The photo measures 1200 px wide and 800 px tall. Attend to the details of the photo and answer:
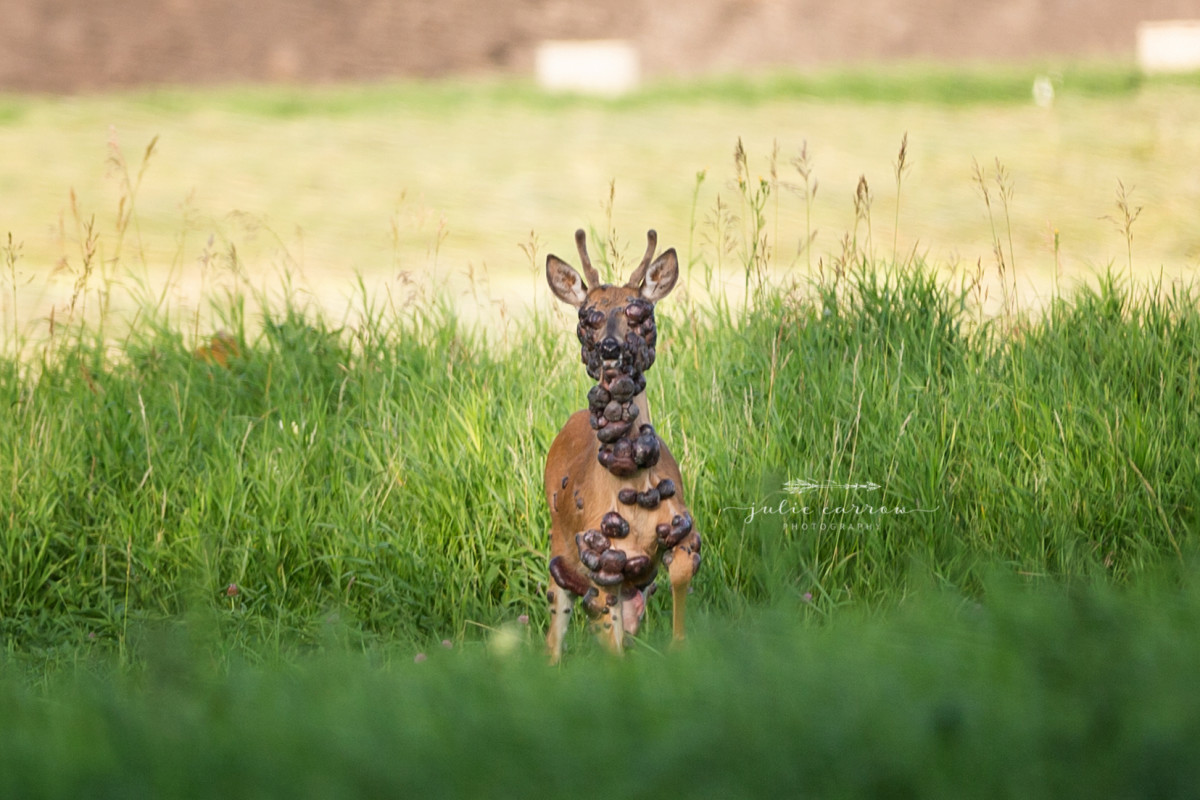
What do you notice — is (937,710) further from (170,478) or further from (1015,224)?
(1015,224)

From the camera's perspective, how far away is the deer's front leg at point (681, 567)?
2.70 metres

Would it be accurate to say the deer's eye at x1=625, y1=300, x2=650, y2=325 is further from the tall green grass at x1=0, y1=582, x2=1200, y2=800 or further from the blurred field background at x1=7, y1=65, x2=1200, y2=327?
the blurred field background at x1=7, y1=65, x2=1200, y2=327

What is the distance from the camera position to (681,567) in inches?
106

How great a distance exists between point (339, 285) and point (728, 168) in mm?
4508

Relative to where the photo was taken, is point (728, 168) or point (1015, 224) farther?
point (728, 168)

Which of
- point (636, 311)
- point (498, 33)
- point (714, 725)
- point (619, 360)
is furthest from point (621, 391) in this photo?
point (498, 33)

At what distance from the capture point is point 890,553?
355 centimetres

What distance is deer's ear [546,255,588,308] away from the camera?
276cm

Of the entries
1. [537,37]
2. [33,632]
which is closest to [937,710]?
[33,632]

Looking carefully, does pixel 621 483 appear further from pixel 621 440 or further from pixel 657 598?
pixel 657 598

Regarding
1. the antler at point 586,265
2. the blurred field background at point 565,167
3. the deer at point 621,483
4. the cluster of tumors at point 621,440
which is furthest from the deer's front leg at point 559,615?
the blurred field background at point 565,167

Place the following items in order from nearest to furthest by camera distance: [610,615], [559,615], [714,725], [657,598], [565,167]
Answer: [714,725] < [610,615] < [559,615] < [657,598] < [565,167]

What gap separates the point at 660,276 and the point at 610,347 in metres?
0.23

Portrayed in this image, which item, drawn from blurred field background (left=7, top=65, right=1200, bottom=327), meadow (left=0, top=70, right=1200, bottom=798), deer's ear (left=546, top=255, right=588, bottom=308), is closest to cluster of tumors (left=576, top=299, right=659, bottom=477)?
deer's ear (left=546, top=255, right=588, bottom=308)
